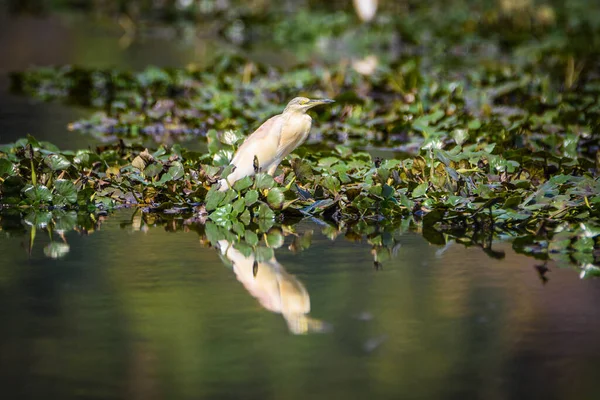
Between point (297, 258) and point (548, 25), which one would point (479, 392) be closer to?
point (297, 258)

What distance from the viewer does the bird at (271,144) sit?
674cm

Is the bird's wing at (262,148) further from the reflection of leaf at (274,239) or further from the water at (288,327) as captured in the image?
the water at (288,327)

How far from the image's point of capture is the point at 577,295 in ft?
17.0

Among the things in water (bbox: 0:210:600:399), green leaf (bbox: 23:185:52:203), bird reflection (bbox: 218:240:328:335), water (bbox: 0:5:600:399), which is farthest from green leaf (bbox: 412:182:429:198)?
green leaf (bbox: 23:185:52:203)

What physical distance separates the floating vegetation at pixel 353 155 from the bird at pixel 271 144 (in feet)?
0.34

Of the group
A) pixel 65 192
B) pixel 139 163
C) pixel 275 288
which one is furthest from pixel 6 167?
pixel 275 288

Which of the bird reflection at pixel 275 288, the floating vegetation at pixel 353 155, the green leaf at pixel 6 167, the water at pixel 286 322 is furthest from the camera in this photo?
the green leaf at pixel 6 167

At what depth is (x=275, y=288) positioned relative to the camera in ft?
17.5

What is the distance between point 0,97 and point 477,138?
6135 millimetres

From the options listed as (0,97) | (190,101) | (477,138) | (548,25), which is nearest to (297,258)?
(477,138)

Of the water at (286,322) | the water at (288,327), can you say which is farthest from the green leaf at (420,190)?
the water at (288,327)

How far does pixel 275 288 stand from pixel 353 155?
10.2ft

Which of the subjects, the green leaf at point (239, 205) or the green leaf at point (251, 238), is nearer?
the green leaf at point (251, 238)

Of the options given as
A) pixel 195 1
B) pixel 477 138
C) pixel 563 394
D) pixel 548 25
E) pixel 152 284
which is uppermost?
pixel 195 1
